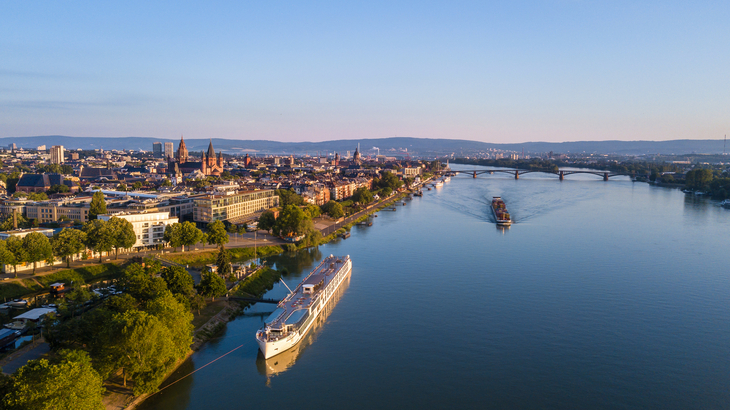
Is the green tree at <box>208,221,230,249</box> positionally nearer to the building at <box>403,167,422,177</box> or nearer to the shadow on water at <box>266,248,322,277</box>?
the shadow on water at <box>266,248,322,277</box>

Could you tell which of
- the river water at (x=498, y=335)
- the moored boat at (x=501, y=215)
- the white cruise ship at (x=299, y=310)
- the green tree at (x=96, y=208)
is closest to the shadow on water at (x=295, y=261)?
the river water at (x=498, y=335)

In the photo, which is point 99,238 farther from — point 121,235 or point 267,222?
point 267,222

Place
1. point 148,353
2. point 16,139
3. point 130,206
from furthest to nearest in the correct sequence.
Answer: point 16,139 < point 130,206 < point 148,353

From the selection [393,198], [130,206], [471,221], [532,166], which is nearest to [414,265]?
[471,221]

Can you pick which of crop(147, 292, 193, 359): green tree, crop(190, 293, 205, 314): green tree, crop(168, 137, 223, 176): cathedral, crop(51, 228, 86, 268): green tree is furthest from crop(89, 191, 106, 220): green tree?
crop(168, 137, 223, 176): cathedral

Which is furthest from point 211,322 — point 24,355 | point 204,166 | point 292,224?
point 204,166

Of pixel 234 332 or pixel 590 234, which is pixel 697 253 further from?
pixel 234 332
